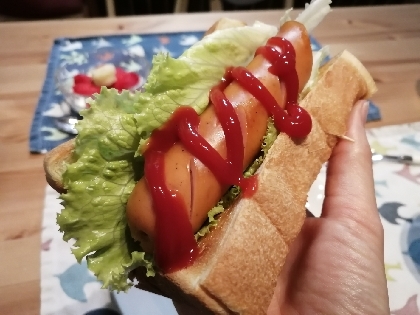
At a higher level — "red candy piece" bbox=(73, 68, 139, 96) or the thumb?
the thumb

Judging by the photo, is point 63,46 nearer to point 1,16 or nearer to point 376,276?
point 1,16

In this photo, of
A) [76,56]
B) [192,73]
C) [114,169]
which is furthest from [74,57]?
[114,169]

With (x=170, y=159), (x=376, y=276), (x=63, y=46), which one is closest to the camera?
(x=170, y=159)

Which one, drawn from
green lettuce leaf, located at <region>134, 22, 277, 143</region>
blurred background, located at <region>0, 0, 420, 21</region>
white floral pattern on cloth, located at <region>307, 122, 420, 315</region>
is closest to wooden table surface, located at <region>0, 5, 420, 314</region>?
white floral pattern on cloth, located at <region>307, 122, 420, 315</region>

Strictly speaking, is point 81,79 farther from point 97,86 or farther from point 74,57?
point 74,57

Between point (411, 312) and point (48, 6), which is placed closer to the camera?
point (411, 312)

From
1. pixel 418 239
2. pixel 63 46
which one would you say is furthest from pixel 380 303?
pixel 63 46

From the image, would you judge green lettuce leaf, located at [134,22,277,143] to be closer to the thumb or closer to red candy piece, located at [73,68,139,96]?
the thumb
